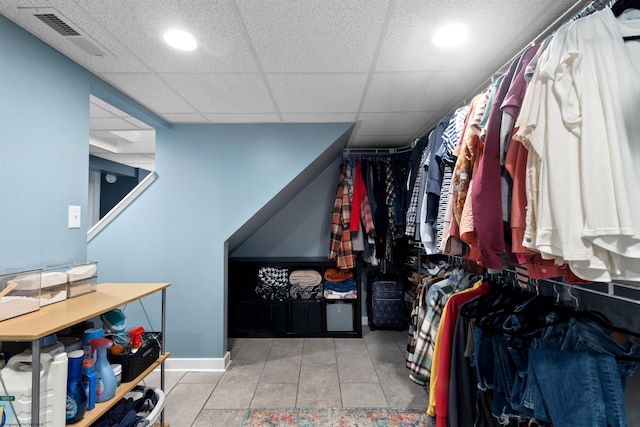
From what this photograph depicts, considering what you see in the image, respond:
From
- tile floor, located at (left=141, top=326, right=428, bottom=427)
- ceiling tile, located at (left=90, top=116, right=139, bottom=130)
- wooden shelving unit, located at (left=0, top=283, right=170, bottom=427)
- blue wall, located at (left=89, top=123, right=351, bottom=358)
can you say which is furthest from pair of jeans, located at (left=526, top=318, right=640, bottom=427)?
ceiling tile, located at (left=90, top=116, right=139, bottom=130)

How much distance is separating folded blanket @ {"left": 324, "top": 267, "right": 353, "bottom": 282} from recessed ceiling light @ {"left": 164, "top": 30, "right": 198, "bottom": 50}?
2438 millimetres

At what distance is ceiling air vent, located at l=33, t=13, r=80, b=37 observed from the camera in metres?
1.28

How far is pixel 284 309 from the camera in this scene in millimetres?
3133

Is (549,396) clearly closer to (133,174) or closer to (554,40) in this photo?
(554,40)

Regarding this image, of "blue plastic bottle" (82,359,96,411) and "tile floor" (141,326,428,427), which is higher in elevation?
"blue plastic bottle" (82,359,96,411)

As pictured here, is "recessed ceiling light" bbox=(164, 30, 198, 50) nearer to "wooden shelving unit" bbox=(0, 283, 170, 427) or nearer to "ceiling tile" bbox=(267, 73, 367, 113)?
"ceiling tile" bbox=(267, 73, 367, 113)

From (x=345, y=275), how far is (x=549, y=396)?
2.29m

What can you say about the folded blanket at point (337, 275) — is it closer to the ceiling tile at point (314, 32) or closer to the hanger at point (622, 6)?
the ceiling tile at point (314, 32)

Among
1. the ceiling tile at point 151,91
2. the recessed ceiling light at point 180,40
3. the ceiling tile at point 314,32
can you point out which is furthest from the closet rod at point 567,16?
the ceiling tile at point 151,91

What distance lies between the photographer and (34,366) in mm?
905

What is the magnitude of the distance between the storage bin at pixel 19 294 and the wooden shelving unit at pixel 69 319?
3 cm

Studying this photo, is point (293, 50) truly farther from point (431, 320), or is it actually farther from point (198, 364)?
point (198, 364)

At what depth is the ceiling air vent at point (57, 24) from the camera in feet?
4.19

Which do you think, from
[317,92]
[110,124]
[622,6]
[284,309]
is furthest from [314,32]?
[284,309]
